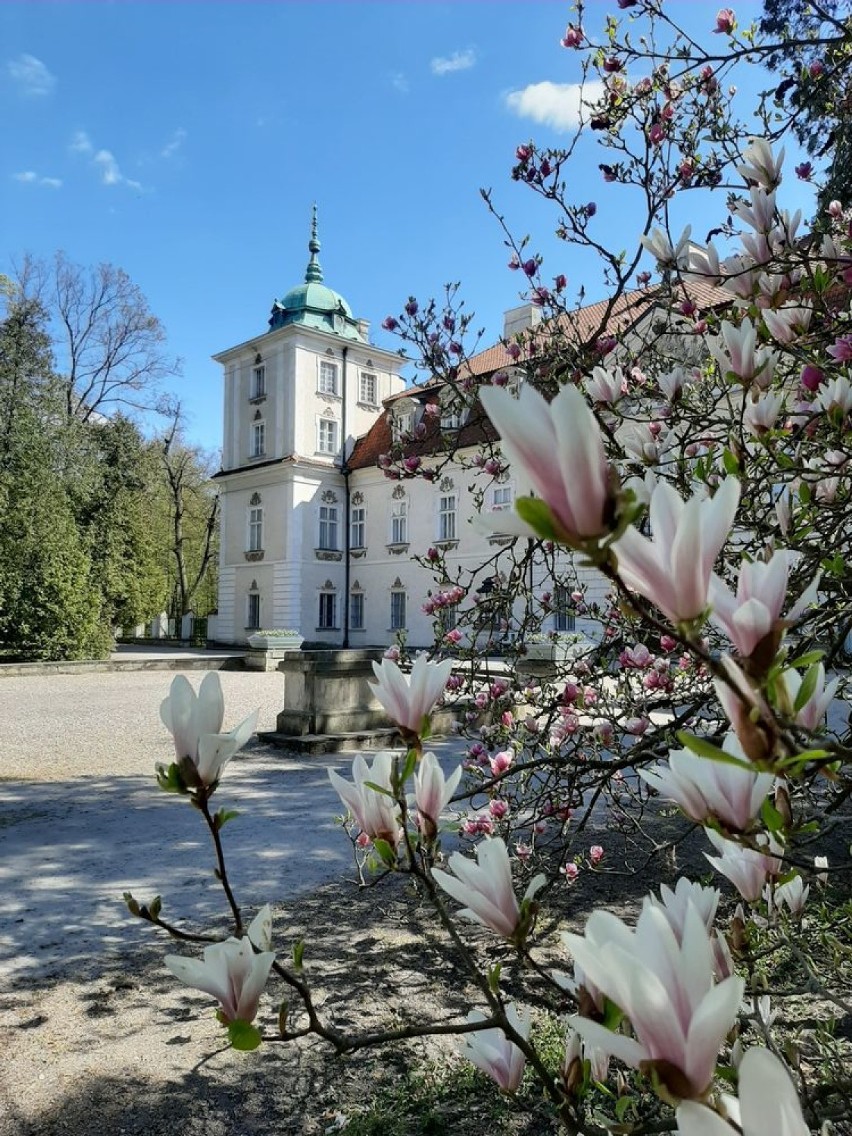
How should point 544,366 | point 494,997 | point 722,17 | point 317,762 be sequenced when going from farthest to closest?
1. point 317,762
2. point 544,366
3. point 722,17
4. point 494,997

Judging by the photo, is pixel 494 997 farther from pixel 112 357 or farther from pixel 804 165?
pixel 112 357

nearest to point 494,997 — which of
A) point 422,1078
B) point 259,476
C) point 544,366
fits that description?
point 422,1078

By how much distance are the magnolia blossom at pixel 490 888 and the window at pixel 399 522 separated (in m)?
26.6

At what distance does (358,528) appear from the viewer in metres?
29.2

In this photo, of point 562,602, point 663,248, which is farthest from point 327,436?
point 663,248

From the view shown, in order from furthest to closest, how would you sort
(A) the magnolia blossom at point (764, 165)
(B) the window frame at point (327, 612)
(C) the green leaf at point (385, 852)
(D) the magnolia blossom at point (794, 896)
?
(B) the window frame at point (327, 612) → (A) the magnolia blossom at point (764, 165) → (D) the magnolia blossom at point (794, 896) → (C) the green leaf at point (385, 852)

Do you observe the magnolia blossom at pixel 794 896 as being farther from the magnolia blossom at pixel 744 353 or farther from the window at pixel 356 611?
the window at pixel 356 611

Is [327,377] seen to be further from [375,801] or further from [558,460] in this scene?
[558,460]

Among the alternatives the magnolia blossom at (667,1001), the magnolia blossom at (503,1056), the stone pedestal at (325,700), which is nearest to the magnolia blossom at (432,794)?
the magnolia blossom at (503,1056)

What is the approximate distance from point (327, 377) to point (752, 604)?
97.5ft

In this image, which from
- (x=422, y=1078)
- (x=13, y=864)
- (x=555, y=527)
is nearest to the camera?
(x=555, y=527)

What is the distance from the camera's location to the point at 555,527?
1.90 ft

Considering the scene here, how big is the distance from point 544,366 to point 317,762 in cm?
563

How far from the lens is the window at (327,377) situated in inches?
1142
